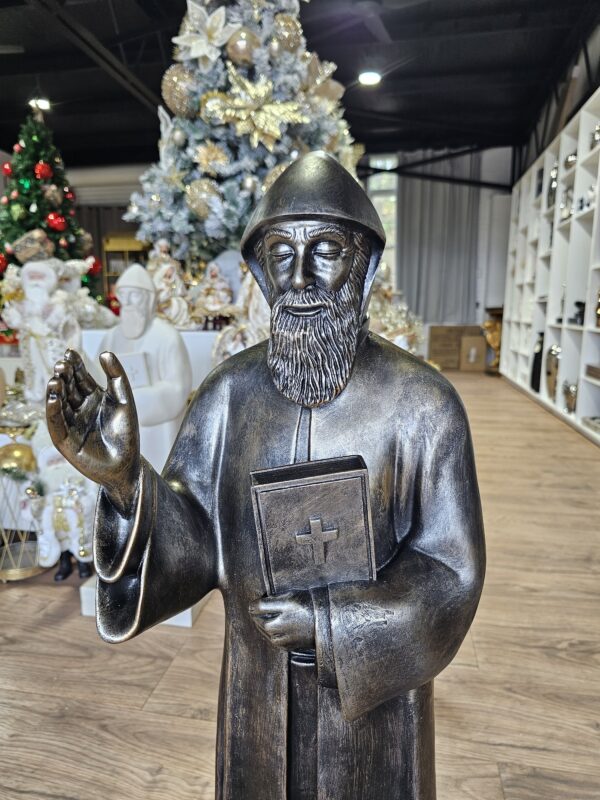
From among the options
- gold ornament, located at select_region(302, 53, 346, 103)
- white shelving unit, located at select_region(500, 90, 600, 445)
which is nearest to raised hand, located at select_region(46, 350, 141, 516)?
gold ornament, located at select_region(302, 53, 346, 103)

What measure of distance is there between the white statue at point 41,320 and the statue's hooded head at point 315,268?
173 centimetres

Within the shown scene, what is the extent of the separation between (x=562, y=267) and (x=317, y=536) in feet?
18.2

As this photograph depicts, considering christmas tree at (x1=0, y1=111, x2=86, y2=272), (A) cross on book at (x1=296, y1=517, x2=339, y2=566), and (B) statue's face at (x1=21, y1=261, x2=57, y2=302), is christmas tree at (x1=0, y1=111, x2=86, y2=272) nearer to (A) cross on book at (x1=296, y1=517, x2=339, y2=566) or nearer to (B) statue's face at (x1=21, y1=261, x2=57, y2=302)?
(B) statue's face at (x1=21, y1=261, x2=57, y2=302)

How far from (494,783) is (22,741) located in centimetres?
109

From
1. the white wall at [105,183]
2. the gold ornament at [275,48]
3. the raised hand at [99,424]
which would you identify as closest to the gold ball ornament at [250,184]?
the gold ornament at [275,48]

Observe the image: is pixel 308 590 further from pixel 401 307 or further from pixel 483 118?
pixel 483 118

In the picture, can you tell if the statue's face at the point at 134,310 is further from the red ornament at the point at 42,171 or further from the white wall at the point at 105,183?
the white wall at the point at 105,183

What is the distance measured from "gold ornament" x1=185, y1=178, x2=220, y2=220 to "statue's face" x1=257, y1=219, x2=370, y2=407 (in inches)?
93.8

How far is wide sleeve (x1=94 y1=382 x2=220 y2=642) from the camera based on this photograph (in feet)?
2.06

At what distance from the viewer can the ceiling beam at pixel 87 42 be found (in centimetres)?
376

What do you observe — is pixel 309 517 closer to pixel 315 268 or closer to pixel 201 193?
Answer: pixel 315 268

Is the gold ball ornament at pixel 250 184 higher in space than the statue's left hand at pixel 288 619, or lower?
higher

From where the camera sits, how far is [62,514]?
205cm

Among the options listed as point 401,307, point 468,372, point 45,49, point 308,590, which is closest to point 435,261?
point 468,372
